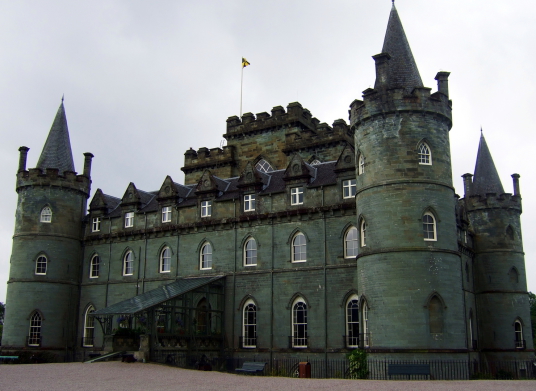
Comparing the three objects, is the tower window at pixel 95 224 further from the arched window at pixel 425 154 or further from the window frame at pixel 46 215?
the arched window at pixel 425 154

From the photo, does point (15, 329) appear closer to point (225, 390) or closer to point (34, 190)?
point (34, 190)

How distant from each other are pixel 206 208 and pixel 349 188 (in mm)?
10368

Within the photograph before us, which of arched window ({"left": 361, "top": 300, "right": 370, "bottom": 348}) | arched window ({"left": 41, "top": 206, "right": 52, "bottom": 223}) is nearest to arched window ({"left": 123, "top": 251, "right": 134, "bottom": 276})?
arched window ({"left": 41, "top": 206, "right": 52, "bottom": 223})

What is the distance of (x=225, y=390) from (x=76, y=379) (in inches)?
268

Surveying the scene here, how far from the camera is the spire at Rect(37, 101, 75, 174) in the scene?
4472 centimetres

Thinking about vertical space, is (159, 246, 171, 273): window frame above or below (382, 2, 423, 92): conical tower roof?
below

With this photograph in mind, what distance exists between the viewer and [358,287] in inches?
1202

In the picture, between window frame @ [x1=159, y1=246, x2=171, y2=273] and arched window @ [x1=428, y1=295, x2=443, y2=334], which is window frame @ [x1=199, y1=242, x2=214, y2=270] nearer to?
window frame @ [x1=159, y1=246, x2=171, y2=273]

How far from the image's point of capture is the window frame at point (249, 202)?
1491 inches

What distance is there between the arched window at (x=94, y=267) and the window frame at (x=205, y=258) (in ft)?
30.8

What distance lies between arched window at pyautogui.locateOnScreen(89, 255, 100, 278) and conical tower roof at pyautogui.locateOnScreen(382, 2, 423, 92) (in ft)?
82.3

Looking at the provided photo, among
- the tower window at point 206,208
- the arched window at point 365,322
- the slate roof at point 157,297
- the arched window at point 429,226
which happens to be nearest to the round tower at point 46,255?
the slate roof at point 157,297

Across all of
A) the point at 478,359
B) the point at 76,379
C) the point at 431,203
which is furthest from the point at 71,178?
the point at 478,359

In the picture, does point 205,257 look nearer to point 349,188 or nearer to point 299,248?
point 299,248
